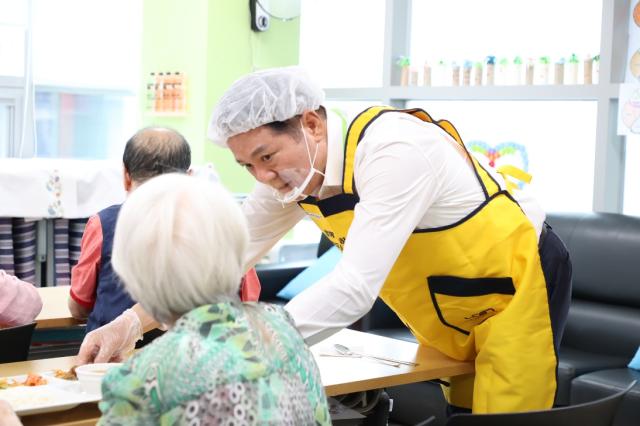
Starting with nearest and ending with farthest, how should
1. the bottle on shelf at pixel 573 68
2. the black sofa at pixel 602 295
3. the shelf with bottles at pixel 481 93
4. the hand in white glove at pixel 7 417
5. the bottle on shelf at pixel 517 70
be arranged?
1. the hand in white glove at pixel 7 417
2. the black sofa at pixel 602 295
3. the shelf with bottles at pixel 481 93
4. the bottle on shelf at pixel 573 68
5. the bottle on shelf at pixel 517 70

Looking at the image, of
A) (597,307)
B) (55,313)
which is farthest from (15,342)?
(597,307)

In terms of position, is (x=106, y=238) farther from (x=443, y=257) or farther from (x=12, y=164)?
(x=12, y=164)

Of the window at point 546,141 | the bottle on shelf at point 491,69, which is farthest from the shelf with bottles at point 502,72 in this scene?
the window at point 546,141

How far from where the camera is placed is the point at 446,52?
5.55m

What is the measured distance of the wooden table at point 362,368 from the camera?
6.63 ft

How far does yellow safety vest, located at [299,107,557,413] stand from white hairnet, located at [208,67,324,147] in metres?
0.14

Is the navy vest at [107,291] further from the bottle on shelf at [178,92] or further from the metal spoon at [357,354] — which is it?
the bottle on shelf at [178,92]

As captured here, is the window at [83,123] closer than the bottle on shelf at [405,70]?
No

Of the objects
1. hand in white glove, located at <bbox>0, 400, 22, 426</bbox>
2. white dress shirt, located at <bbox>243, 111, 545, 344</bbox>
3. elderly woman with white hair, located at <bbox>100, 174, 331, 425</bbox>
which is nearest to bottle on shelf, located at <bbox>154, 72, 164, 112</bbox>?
white dress shirt, located at <bbox>243, 111, 545, 344</bbox>

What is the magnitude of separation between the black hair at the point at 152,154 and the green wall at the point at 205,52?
3.45 m

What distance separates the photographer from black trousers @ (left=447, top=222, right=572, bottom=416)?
2.21 meters

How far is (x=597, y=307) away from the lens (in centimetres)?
408

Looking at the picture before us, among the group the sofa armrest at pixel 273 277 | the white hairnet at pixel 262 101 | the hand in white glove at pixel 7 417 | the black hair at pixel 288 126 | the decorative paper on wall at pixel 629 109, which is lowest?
the sofa armrest at pixel 273 277

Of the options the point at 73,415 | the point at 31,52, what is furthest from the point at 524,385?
the point at 31,52
